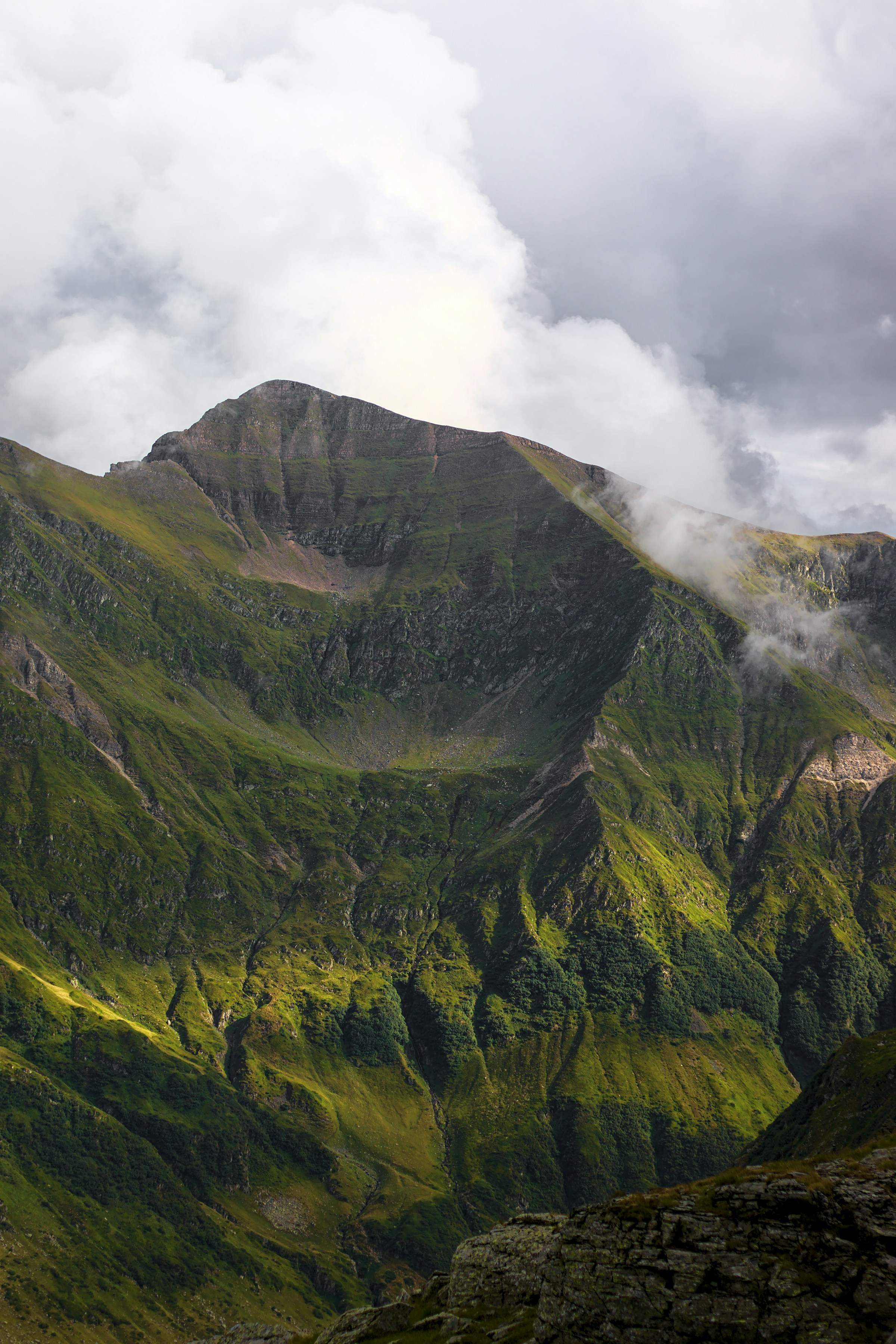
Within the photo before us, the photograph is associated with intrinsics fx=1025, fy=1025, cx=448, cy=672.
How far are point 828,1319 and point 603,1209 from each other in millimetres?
17217

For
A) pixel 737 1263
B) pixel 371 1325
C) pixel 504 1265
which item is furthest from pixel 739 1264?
pixel 371 1325

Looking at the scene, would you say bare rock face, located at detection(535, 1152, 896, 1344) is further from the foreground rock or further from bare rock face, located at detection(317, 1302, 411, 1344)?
bare rock face, located at detection(317, 1302, 411, 1344)

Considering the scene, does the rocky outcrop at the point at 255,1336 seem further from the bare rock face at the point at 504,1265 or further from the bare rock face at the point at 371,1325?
the bare rock face at the point at 504,1265

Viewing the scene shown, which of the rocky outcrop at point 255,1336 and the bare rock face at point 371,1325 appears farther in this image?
the rocky outcrop at point 255,1336

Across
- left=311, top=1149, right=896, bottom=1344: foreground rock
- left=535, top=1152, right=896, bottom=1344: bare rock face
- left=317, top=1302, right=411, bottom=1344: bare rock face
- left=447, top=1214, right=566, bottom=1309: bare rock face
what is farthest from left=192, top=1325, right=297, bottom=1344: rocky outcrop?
left=535, top=1152, right=896, bottom=1344: bare rock face

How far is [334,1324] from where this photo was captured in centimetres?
11825

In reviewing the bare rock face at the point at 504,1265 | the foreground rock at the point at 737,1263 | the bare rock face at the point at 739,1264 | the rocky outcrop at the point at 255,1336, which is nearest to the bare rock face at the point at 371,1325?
the bare rock face at the point at 504,1265

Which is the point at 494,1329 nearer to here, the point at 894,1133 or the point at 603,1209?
the point at 603,1209

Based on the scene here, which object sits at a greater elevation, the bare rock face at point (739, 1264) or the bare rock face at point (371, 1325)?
the bare rock face at point (739, 1264)

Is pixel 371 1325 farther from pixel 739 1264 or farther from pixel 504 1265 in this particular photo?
pixel 739 1264

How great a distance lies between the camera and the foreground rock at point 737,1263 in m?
61.9

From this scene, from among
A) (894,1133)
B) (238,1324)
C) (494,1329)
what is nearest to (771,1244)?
(894,1133)

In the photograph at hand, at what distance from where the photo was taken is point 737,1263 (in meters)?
65.6

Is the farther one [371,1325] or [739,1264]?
[371,1325]
